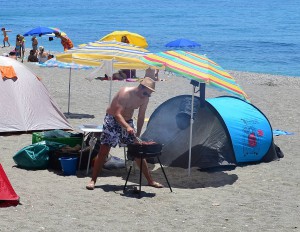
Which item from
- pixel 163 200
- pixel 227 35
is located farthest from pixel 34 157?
pixel 227 35

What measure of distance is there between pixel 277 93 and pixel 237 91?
39.4ft

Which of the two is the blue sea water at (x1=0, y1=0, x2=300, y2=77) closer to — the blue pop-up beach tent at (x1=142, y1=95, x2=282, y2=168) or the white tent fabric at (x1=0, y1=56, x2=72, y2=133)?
the white tent fabric at (x1=0, y1=56, x2=72, y2=133)

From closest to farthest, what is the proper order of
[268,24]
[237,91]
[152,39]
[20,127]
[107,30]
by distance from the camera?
[237,91] < [20,127] < [152,39] < [107,30] < [268,24]

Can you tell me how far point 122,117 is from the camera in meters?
9.81

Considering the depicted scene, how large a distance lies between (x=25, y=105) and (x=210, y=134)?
3630mm

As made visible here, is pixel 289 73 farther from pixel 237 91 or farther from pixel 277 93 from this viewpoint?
pixel 237 91

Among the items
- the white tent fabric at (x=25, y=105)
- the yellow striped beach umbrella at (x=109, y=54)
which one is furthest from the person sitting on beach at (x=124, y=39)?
the yellow striped beach umbrella at (x=109, y=54)

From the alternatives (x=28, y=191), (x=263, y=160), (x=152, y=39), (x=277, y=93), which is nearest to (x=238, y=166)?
(x=263, y=160)

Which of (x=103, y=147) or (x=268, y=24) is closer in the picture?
(x=103, y=147)

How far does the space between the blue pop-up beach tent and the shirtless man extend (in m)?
1.74

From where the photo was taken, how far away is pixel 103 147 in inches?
395

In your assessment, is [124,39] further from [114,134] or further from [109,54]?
[114,134]

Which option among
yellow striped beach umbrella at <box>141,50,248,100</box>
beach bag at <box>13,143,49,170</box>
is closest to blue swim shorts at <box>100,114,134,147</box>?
yellow striped beach umbrella at <box>141,50,248,100</box>

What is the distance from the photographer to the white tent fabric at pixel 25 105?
527 inches
